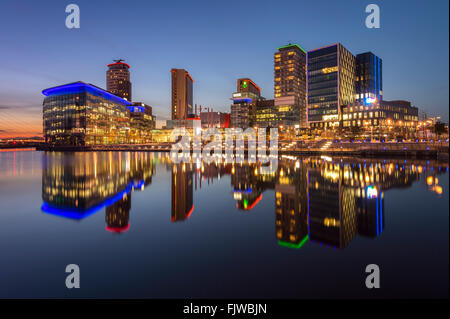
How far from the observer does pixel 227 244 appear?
9969 millimetres

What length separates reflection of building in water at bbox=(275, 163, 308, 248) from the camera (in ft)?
33.9

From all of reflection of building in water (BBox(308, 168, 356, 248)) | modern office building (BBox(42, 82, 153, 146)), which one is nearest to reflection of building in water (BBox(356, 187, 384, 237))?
reflection of building in water (BBox(308, 168, 356, 248))

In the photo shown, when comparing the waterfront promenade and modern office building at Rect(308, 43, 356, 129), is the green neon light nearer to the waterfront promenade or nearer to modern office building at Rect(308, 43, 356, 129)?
the waterfront promenade

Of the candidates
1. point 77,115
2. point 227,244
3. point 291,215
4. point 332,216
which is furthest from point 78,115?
point 332,216

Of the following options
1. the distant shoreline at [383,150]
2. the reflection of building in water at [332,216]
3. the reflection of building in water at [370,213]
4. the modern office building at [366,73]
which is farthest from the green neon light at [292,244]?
the modern office building at [366,73]

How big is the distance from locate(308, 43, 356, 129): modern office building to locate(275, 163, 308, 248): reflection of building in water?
144816mm

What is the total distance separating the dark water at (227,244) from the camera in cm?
680

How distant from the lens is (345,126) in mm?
145000

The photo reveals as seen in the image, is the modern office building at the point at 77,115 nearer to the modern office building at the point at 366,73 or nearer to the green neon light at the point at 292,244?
the green neon light at the point at 292,244
